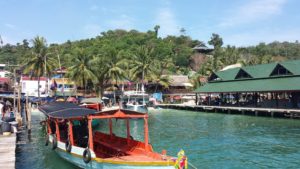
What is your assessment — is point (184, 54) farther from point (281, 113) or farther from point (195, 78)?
point (281, 113)

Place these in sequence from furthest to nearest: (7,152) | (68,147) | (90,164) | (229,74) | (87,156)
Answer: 1. (229,74)
2. (68,147)
3. (7,152)
4. (90,164)
5. (87,156)

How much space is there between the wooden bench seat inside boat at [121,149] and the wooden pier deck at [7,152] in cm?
465

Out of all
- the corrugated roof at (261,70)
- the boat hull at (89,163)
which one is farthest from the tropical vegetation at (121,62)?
the boat hull at (89,163)

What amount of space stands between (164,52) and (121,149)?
9532 centimetres

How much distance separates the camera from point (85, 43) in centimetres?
11600

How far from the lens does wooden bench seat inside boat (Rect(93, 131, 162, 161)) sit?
17344 mm

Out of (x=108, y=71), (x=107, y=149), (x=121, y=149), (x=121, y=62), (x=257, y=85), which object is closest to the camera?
(x=121, y=149)

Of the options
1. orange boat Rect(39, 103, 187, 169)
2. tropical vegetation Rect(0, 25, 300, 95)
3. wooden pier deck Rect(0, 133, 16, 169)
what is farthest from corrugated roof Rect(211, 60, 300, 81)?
wooden pier deck Rect(0, 133, 16, 169)

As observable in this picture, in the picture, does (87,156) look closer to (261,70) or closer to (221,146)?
(221,146)

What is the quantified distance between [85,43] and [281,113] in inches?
3207

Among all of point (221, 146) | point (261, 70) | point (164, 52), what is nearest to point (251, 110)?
point (261, 70)

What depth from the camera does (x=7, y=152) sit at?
1878 cm

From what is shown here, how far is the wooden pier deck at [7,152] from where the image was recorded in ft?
53.4

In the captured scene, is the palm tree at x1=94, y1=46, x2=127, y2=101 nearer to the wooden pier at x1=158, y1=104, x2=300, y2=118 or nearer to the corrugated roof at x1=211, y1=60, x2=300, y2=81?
the wooden pier at x1=158, y1=104, x2=300, y2=118
